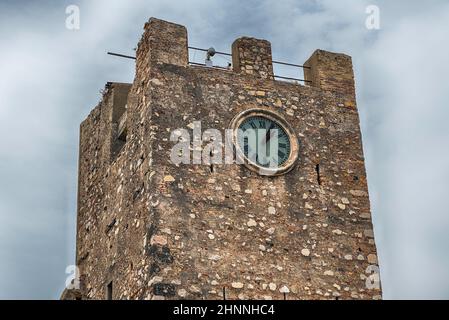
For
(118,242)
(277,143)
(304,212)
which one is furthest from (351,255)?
(118,242)

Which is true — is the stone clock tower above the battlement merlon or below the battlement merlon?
below

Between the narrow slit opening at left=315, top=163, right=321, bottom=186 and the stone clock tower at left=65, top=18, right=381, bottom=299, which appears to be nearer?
the stone clock tower at left=65, top=18, right=381, bottom=299

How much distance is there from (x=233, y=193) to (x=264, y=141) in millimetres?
1711

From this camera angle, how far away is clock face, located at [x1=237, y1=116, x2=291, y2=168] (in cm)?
2584

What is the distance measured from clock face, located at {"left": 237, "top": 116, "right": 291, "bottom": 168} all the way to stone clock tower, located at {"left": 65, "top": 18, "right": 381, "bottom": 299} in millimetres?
46

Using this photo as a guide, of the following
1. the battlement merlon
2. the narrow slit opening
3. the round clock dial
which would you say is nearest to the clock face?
the round clock dial

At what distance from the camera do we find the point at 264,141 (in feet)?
85.9

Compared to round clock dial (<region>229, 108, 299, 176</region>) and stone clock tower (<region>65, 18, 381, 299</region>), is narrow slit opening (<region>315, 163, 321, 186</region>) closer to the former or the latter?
stone clock tower (<region>65, 18, 381, 299</region>)

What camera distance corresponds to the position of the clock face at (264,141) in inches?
1017

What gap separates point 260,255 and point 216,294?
145 cm

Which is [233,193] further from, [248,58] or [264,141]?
[248,58]

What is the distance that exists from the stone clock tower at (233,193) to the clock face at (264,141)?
0.15 feet

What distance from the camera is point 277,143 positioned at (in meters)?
26.3

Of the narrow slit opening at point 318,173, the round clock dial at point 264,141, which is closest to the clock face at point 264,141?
the round clock dial at point 264,141
